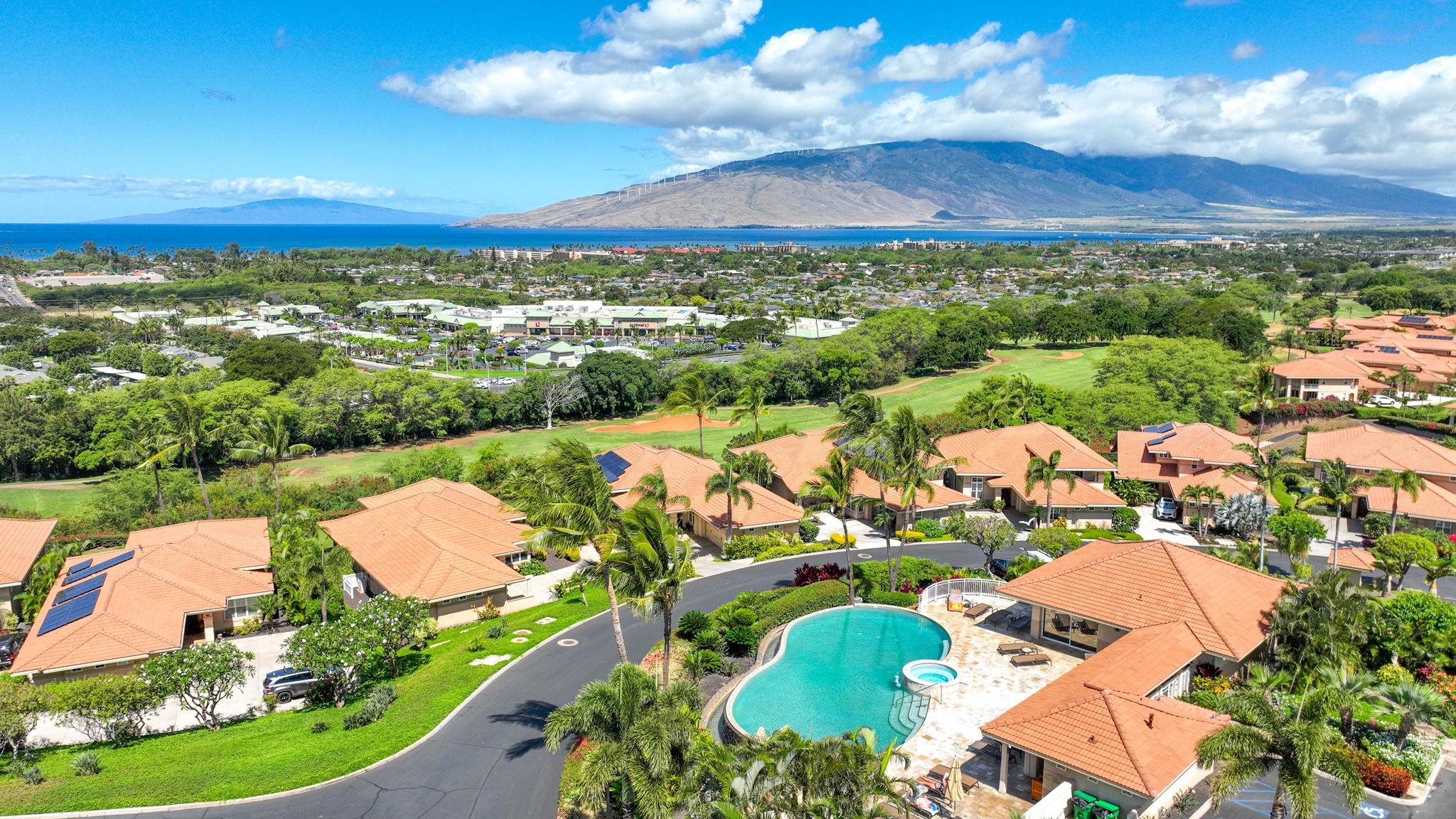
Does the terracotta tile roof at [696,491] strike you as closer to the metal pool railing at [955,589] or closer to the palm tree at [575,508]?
the metal pool railing at [955,589]

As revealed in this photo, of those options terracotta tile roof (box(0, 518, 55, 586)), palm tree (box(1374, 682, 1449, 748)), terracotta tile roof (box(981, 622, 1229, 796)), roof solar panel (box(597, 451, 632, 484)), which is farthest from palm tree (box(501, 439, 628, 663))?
terracotta tile roof (box(0, 518, 55, 586))

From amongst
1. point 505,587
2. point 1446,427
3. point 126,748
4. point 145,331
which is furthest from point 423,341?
point 1446,427

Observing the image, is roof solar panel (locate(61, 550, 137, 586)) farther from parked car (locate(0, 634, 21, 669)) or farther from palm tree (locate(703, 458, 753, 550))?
palm tree (locate(703, 458, 753, 550))

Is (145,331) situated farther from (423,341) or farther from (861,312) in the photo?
(861,312)

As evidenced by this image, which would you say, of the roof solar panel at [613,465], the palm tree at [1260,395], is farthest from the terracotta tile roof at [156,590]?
the palm tree at [1260,395]

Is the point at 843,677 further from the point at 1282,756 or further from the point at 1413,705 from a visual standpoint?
the point at 1413,705
